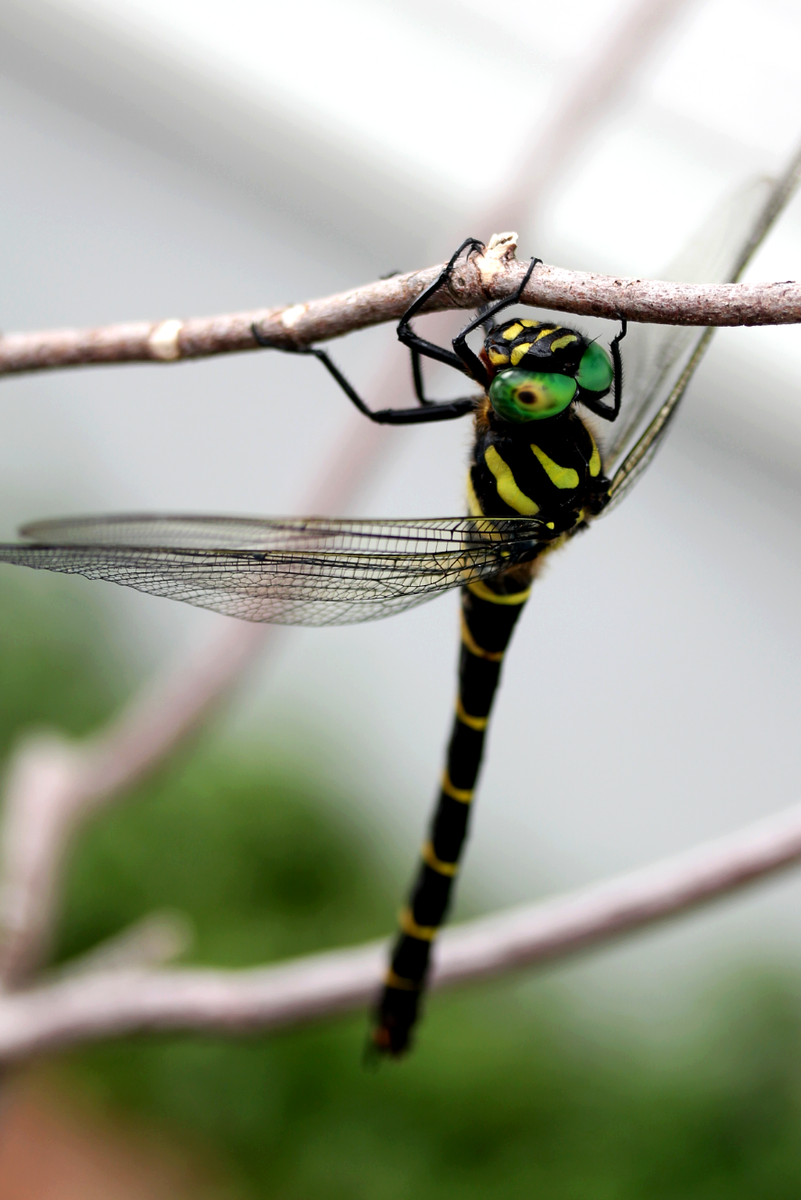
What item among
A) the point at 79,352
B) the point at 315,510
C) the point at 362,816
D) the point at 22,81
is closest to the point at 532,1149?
the point at 362,816

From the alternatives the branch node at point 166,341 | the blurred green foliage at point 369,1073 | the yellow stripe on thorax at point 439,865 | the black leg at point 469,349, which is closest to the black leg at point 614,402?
the black leg at point 469,349

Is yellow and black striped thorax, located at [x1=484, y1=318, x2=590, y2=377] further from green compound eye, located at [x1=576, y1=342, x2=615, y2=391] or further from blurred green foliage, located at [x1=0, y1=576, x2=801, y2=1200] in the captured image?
blurred green foliage, located at [x1=0, y1=576, x2=801, y2=1200]

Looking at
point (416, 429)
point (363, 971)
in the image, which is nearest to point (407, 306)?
point (363, 971)

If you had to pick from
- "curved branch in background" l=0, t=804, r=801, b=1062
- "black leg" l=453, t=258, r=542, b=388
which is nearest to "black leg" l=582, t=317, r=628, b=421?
"black leg" l=453, t=258, r=542, b=388

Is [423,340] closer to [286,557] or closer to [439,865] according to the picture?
[286,557]

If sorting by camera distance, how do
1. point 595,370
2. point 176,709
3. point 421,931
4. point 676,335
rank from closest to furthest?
point 595,370 → point 676,335 → point 421,931 → point 176,709

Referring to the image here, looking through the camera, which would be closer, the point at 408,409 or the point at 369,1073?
the point at 408,409

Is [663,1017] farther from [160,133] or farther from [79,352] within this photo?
[160,133]
